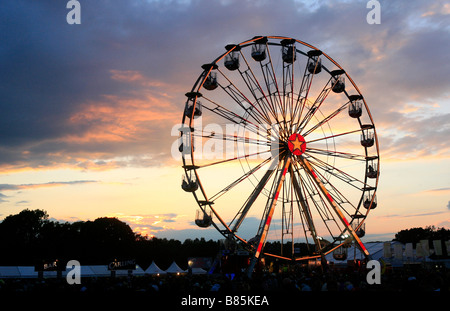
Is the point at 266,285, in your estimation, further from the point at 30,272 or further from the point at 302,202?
the point at 30,272

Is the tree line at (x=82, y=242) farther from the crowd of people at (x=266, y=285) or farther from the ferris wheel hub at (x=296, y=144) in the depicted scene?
the crowd of people at (x=266, y=285)

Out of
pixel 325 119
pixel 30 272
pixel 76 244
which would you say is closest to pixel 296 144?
pixel 325 119

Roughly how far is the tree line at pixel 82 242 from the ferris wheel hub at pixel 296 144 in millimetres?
58412

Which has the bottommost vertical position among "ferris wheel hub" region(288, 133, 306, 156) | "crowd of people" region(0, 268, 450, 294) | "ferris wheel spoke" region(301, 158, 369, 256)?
"crowd of people" region(0, 268, 450, 294)

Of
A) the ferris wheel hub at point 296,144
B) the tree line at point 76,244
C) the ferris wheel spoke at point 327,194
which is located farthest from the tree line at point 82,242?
the ferris wheel hub at point 296,144

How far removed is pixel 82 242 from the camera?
256ft

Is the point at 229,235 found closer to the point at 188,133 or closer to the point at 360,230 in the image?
the point at 188,133

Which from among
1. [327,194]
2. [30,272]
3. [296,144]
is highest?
[296,144]

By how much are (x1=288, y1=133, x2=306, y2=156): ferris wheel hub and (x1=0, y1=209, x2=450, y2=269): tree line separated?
58.4 metres

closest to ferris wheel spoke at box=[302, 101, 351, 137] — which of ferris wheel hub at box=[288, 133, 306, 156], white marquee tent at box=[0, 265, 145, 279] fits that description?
ferris wheel hub at box=[288, 133, 306, 156]

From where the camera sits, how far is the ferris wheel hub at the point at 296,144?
26.4m

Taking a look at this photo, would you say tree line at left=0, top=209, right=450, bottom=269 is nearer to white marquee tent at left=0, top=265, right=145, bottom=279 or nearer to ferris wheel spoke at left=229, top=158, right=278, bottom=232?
white marquee tent at left=0, top=265, right=145, bottom=279

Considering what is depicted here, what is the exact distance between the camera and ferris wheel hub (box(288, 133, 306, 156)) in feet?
86.6

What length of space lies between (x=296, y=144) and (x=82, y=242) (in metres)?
61.8
